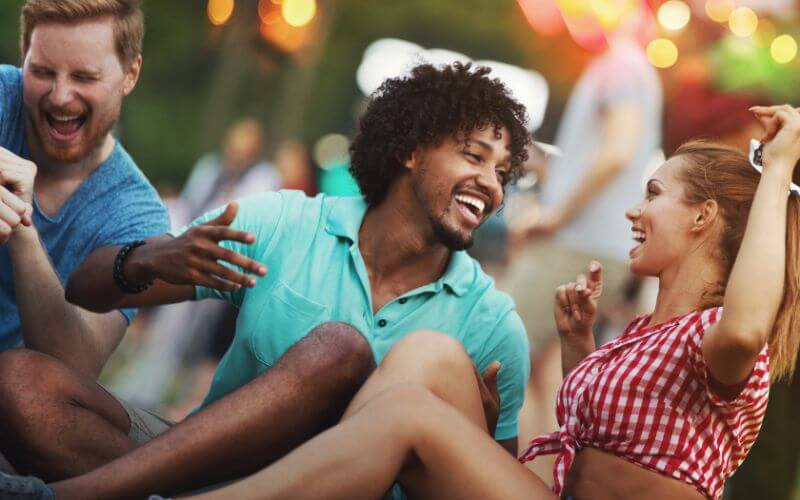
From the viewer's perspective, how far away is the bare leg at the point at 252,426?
5.95ft

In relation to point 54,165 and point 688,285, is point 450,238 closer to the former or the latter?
point 688,285

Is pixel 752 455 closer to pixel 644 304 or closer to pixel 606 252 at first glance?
pixel 644 304

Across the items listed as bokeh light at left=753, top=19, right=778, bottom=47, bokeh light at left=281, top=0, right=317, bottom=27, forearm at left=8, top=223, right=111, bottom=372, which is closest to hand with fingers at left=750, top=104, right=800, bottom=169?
forearm at left=8, top=223, right=111, bottom=372

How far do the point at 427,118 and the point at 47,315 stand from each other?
1139 millimetres

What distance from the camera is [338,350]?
6.72 ft

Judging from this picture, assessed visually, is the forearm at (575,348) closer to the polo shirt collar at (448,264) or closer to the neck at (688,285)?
the neck at (688,285)

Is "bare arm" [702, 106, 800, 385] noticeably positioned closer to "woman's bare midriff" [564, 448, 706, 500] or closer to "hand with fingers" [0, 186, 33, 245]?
"woman's bare midriff" [564, 448, 706, 500]

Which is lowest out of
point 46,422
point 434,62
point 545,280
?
point 545,280

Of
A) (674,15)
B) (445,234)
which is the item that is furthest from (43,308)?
(674,15)

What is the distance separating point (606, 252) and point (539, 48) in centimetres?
97

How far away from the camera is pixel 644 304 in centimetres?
404

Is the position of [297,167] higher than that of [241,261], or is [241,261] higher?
[241,261]

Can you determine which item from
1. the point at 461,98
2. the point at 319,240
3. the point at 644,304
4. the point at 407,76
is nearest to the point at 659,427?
the point at 319,240

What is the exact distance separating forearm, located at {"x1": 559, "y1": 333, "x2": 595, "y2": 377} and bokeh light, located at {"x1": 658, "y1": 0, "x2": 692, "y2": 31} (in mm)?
2265
